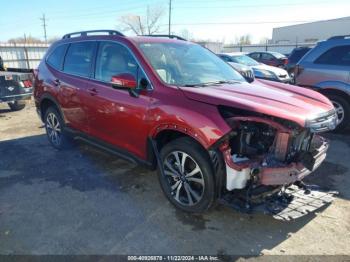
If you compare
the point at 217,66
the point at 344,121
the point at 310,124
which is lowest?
the point at 344,121

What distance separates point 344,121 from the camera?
6.53 meters

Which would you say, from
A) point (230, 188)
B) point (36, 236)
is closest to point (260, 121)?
point (230, 188)

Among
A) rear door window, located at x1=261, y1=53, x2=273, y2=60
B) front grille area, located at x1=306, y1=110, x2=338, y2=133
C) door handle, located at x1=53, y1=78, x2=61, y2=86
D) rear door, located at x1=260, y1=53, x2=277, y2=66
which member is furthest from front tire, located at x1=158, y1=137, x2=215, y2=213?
rear door window, located at x1=261, y1=53, x2=273, y2=60

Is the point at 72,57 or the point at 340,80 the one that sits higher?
the point at 72,57

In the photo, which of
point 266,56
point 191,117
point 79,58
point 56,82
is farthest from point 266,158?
point 266,56

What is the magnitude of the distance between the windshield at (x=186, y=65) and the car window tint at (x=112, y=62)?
0.77 feet

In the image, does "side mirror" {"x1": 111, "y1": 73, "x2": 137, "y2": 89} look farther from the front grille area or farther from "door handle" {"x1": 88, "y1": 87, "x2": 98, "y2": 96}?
the front grille area

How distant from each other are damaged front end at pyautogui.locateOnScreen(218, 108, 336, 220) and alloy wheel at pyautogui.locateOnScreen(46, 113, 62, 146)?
11.9 ft

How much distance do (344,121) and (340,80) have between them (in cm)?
88

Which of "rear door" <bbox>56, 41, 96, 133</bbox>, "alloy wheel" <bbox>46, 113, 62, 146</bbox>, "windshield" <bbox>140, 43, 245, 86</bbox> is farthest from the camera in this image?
"alloy wheel" <bbox>46, 113, 62, 146</bbox>

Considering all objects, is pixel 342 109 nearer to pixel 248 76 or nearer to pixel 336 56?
pixel 336 56

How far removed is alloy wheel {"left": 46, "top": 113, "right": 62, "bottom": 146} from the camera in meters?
5.59

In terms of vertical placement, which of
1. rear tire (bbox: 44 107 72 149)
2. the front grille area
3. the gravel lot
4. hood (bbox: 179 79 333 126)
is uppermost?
hood (bbox: 179 79 333 126)

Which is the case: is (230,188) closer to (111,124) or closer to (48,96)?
(111,124)
